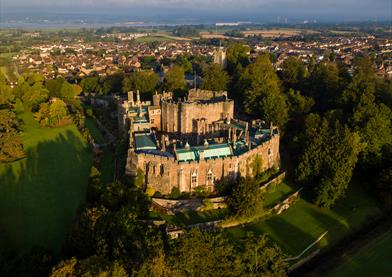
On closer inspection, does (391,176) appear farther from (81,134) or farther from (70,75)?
(70,75)

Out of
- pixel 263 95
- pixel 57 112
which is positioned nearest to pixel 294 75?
pixel 263 95

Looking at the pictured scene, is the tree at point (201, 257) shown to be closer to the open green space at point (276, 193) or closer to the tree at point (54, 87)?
the open green space at point (276, 193)

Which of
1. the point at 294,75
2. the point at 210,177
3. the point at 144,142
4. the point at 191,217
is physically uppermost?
the point at 294,75

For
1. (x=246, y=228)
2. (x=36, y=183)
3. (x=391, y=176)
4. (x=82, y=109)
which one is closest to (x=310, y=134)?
(x=391, y=176)

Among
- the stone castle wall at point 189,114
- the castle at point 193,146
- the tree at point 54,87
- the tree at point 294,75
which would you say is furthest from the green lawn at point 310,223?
the tree at point 54,87

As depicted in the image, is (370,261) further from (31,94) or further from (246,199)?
(31,94)
